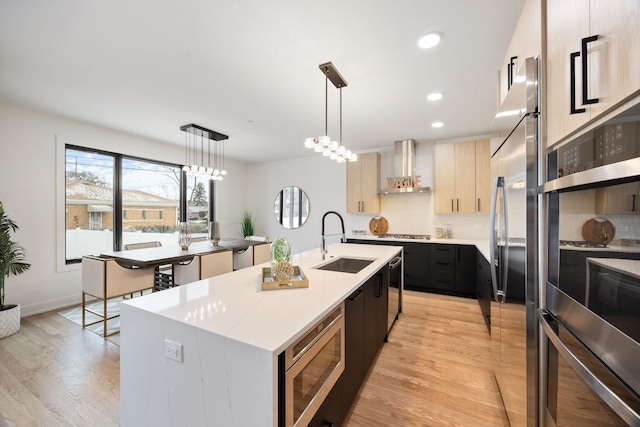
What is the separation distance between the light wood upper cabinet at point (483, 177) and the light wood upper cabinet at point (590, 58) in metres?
3.49

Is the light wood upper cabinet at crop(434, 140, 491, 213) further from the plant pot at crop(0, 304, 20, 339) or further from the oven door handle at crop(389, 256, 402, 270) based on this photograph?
the plant pot at crop(0, 304, 20, 339)

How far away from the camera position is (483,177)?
13.9 feet

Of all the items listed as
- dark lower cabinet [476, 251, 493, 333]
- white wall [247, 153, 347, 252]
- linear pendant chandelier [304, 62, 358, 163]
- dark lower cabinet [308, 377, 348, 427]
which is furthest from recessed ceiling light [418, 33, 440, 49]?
white wall [247, 153, 347, 252]

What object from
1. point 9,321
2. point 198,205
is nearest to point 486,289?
point 9,321

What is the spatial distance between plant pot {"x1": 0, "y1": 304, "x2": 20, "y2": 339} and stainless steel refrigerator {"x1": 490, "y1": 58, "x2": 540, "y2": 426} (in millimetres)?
4598

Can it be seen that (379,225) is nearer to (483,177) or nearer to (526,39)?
(483,177)

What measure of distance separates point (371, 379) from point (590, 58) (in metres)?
2.24

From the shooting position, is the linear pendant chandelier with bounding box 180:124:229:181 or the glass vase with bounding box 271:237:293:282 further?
the linear pendant chandelier with bounding box 180:124:229:181

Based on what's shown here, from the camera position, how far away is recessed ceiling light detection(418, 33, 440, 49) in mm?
1960

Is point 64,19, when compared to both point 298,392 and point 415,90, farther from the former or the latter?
point 415,90

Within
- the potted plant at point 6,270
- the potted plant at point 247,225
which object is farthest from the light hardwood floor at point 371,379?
the potted plant at point 247,225

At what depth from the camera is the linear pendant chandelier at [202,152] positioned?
4.09 metres

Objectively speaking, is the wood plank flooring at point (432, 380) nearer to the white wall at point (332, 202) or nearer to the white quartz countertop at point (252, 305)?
the white quartz countertop at point (252, 305)

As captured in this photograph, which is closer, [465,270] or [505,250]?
[505,250]
